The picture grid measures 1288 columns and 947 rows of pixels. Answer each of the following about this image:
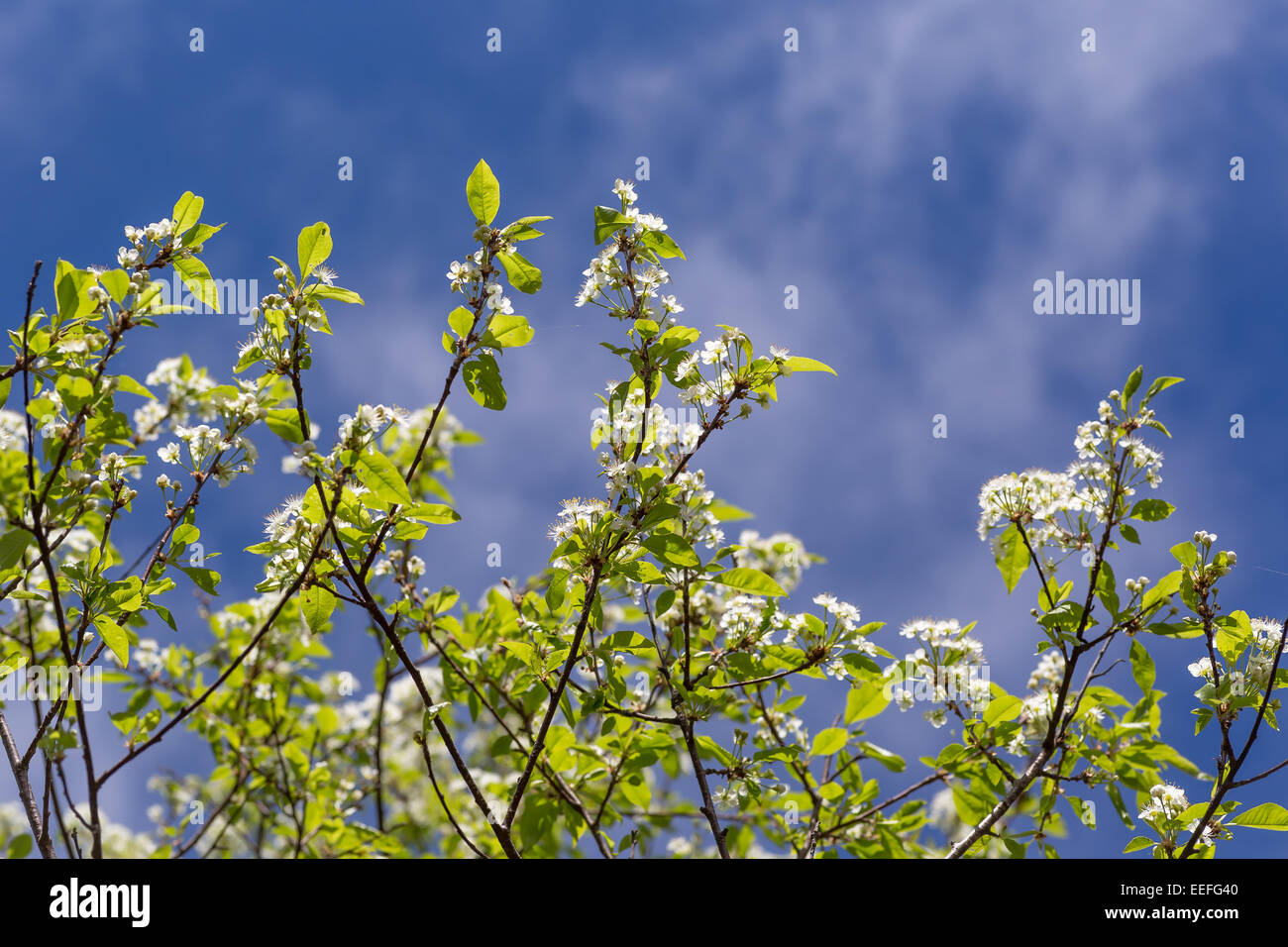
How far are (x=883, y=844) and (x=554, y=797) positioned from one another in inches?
53.6

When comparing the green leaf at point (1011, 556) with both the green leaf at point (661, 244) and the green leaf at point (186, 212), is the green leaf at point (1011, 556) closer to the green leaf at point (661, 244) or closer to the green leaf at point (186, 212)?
the green leaf at point (661, 244)

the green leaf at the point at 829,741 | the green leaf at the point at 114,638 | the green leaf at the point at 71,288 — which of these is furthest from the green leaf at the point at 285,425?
the green leaf at the point at 829,741

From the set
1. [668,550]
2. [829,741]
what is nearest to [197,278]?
[668,550]

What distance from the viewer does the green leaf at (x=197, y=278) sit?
2.93m

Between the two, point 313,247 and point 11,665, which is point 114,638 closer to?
point 11,665

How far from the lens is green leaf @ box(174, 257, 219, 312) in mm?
2928

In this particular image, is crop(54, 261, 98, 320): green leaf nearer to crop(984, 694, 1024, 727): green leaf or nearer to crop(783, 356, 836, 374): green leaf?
crop(783, 356, 836, 374): green leaf

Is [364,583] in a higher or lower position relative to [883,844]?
higher

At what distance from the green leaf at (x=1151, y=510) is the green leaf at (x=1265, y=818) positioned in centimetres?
97

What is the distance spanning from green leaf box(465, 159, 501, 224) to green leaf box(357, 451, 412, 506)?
862 mm

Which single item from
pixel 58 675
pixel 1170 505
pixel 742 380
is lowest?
pixel 58 675
